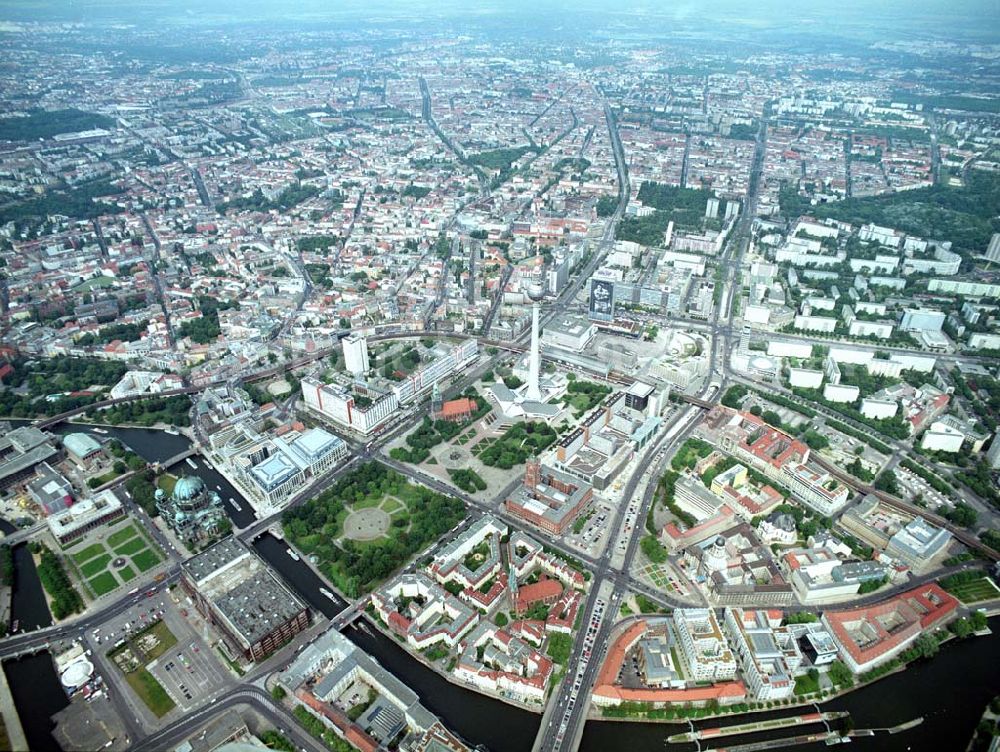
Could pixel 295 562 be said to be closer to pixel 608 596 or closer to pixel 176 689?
pixel 176 689

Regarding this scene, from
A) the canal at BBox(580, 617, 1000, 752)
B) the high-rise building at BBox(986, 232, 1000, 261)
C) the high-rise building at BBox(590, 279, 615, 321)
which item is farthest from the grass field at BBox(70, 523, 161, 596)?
the high-rise building at BBox(986, 232, 1000, 261)

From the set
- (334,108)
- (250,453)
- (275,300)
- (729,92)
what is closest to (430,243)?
(275,300)

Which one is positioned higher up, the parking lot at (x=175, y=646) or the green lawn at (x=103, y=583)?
the parking lot at (x=175, y=646)

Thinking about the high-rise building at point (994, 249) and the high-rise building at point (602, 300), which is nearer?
the high-rise building at point (602, 300)

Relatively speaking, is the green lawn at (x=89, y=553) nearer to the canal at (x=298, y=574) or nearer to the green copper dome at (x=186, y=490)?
the green copper dome at (x=186, y=490)

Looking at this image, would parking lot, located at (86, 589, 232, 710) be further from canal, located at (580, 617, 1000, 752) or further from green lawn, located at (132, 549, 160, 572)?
canal, located at (580, 617, 1000, 752)

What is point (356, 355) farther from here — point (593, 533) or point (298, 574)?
point (593, 533)

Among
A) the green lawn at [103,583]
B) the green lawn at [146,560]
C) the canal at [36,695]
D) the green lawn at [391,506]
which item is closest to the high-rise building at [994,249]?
the green lawn at [391,506]
